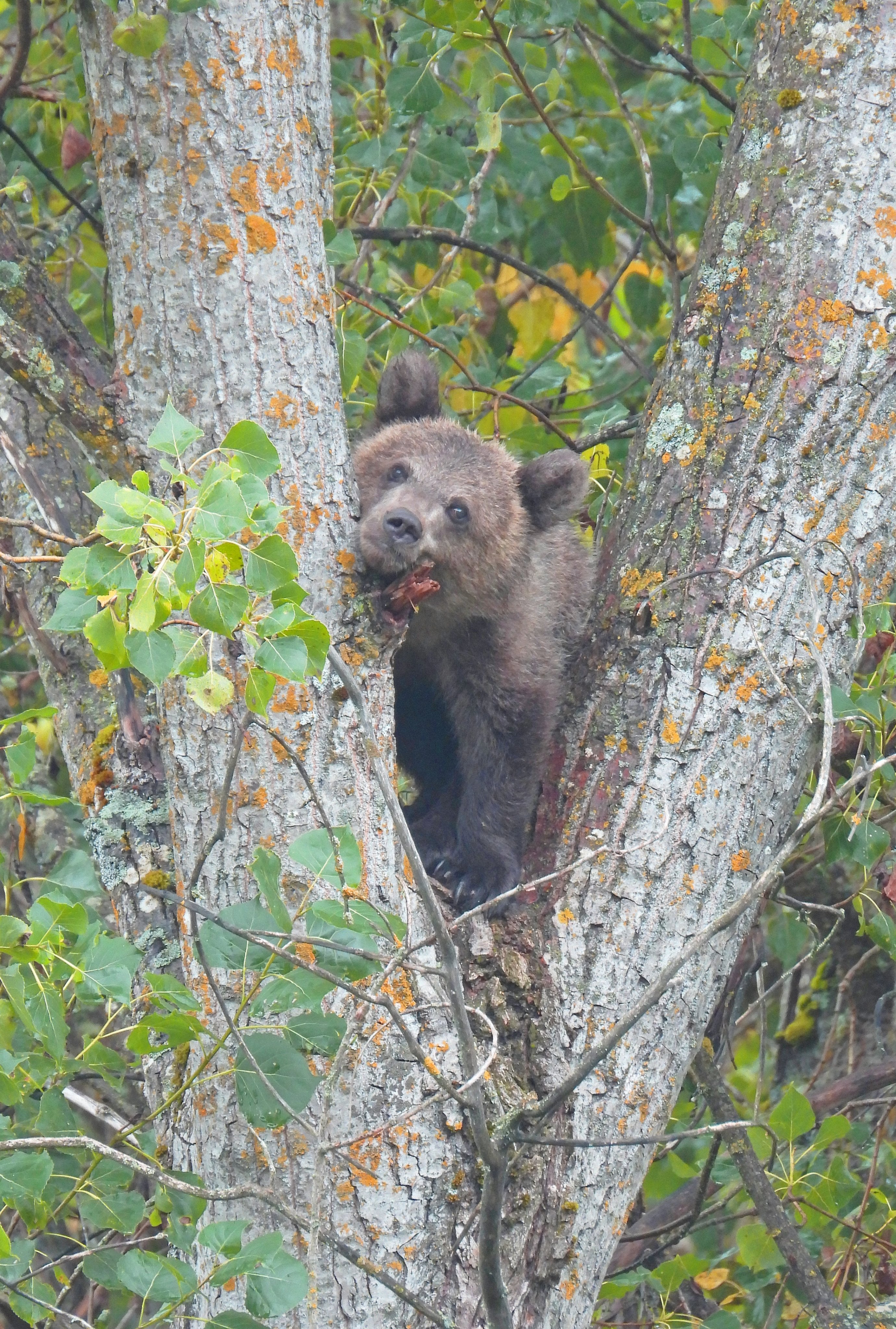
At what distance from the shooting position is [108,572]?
2.22 meters

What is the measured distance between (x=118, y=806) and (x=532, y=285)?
479 centimetres

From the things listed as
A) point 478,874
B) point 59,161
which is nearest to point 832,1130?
point 478,874

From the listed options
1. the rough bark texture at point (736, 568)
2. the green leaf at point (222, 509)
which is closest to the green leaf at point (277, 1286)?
the rough bark texture at point (736, 568)

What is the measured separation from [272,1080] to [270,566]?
108cm

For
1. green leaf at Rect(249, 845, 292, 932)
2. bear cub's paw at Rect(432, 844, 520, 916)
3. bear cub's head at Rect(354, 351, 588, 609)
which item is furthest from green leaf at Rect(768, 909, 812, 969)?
green leaf at Rect(249, 845, 292, 932)

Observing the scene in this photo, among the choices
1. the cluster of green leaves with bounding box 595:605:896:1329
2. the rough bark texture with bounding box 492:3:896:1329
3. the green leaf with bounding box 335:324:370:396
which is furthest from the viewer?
the green leaf with bounding box 335:324:370:396

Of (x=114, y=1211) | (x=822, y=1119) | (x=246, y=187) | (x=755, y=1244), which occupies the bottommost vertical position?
(x=822, y=1119)

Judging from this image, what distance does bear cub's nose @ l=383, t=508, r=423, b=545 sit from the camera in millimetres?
4516

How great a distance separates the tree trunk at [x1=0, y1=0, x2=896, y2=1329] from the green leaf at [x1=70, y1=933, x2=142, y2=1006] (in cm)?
41

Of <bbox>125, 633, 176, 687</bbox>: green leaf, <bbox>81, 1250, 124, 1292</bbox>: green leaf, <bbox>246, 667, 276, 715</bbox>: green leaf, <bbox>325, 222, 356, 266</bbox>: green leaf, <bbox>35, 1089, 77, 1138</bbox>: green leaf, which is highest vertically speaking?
<bbox>325, 222, 356, 266</bbox>: green leaf

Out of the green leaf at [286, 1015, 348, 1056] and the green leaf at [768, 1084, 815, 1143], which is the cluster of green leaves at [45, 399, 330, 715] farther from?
the green leaf at [768, 1084, 815, 1143]

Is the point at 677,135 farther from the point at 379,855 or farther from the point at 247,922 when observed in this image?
the point at 247,922

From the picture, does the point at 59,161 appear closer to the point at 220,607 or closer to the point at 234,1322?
the point at 220,607

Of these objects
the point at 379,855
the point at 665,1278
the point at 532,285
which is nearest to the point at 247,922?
the point at 379,855
